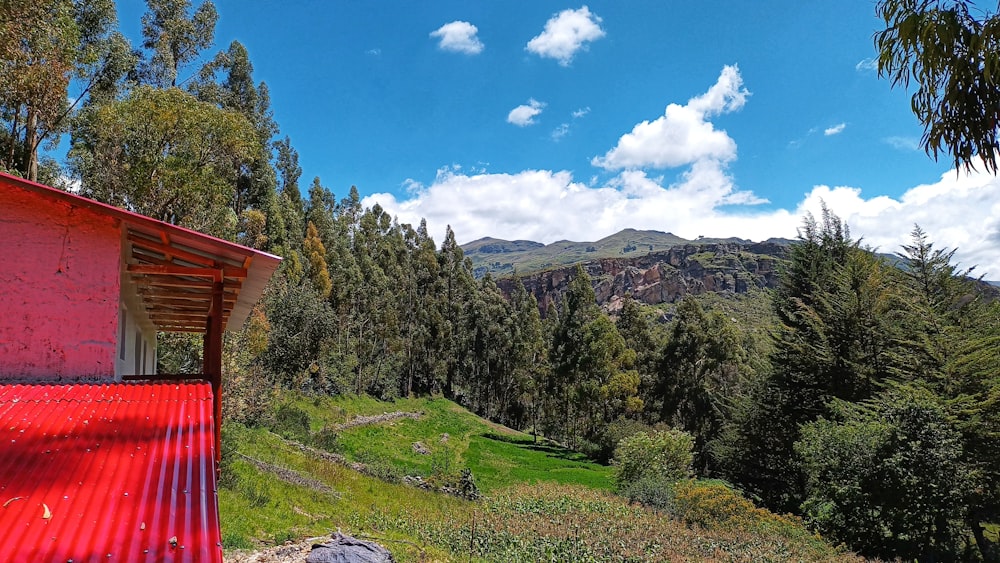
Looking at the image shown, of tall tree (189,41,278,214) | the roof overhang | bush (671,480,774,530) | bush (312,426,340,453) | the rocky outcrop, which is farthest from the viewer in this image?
the rocky outcrop

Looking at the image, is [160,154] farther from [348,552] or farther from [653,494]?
[653,494]

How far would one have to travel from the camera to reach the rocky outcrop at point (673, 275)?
5920 inches

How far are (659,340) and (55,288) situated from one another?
154 feet

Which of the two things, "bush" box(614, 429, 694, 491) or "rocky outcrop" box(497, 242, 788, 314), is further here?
"rocky outcrop" box(497, 242, 788, 314)

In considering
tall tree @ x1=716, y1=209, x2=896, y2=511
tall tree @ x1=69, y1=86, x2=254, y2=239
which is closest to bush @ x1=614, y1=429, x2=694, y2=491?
tall tree @ x1=716, y1=209, x2=896, y2=511

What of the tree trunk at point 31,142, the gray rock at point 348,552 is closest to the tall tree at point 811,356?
the gray rock at point 348,552

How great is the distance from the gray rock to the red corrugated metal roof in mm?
4240

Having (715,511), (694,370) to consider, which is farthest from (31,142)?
(694,370)

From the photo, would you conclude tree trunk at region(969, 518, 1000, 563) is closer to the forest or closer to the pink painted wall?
the forest

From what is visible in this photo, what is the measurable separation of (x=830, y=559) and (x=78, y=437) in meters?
15.3

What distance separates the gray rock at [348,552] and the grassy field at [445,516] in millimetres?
856

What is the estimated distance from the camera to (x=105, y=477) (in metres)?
3.81

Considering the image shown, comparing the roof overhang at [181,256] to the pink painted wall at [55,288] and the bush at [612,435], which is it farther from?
the bush at [612,435]

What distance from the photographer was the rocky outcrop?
15038 cm
